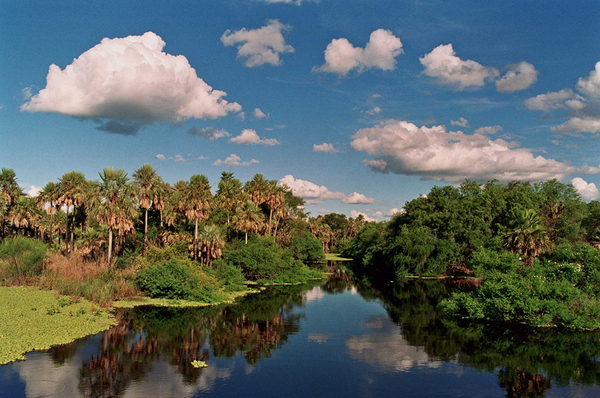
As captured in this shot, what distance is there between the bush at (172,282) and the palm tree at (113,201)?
5555 millimetres

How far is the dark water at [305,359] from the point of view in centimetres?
1770

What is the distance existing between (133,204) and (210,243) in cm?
1027

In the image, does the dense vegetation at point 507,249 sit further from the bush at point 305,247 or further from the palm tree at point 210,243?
the palm tree at point 210,243

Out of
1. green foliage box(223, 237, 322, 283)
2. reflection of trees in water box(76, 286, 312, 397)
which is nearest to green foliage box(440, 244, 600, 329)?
reflection of trees in water box(76, 286, 312, 397)

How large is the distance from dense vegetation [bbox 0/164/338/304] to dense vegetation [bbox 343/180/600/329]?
20197 mm

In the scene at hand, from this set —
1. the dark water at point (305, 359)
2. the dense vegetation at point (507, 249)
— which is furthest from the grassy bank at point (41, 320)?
the dense vegetation at point (507, 249)

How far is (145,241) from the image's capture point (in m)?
49.2

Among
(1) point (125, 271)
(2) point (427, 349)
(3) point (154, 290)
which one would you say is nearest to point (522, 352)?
(2) point (427, 349)

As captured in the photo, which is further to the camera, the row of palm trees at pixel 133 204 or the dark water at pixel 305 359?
the row of palm trees at pixel 133 204

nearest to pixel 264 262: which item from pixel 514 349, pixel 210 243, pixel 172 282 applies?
pixel 210 243

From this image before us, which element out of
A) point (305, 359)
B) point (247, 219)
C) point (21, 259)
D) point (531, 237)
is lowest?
point (305, 359)

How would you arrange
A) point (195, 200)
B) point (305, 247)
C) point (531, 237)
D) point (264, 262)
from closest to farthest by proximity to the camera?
point (195, 200), point (531, 237), point (264, 262), point (305, 247)

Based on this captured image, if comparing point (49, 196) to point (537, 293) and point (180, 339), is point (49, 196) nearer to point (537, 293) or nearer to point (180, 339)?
point (180, 339)

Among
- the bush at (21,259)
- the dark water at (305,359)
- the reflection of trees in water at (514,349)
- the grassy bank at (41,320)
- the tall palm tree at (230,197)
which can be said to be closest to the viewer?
the dark water at (305,359)
